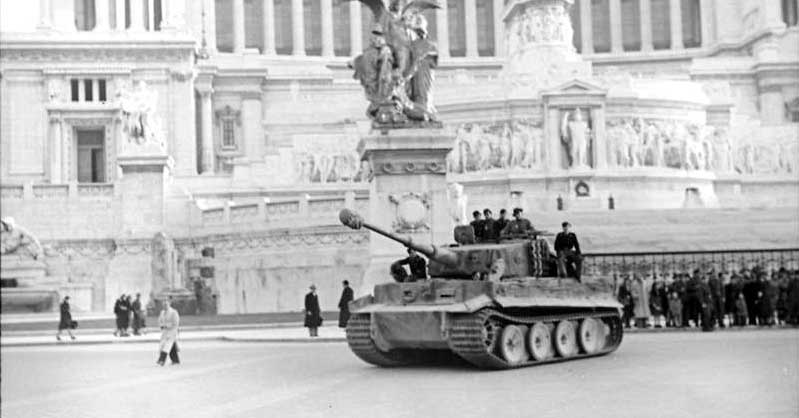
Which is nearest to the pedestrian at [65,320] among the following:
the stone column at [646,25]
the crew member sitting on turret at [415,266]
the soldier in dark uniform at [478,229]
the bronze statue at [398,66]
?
the bronze statue at [398,66]

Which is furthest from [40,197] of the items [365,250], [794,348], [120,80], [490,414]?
[490,414]

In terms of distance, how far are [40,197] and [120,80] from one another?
61.7ft

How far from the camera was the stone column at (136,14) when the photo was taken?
2702 inches

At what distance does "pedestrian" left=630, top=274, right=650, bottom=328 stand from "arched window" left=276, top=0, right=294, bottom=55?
59621 millimetres

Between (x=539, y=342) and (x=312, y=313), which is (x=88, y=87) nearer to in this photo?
(x=312, y=313)

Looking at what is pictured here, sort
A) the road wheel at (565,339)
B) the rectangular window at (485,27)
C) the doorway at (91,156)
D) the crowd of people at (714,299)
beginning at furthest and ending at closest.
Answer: the rectangular window at (485,27) → the doorway at (91,156) → the crowd of people at (714,299) → the road wheel at (565,339)

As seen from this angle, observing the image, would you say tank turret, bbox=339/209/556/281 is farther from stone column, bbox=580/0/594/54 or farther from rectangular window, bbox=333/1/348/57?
stone column, bbox=580/0/594/54

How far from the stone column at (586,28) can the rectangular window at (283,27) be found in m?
21.5

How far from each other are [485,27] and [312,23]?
1340 centimetres

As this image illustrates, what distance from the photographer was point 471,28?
278 ft

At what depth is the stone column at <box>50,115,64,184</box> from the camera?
6159cm

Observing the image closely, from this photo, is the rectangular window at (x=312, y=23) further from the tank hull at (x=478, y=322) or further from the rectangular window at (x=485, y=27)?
the tank hull at (x=478, y=322)

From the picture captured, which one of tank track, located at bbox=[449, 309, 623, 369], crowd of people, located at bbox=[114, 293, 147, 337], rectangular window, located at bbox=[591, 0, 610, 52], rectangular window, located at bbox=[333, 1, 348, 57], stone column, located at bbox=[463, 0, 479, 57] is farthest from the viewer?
rectangular window, located at bbox=[591, 0, 610, 52]

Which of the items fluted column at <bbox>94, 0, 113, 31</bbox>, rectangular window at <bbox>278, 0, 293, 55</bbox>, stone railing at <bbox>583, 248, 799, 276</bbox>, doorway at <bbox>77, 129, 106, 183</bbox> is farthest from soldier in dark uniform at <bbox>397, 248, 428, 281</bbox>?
rectangular window at <bbox>278, 0, 293, 55</bbox>
